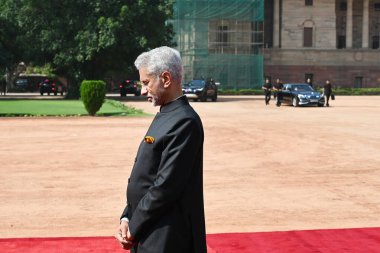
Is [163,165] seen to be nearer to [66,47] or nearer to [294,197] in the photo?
[294,197]

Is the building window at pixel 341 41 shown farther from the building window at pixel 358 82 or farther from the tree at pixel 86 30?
the tree at pixel 86 30

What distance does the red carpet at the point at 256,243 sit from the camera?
22.8 ft

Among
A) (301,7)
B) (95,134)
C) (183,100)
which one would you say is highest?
(301,7)

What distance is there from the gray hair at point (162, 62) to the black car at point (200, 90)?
45854mm

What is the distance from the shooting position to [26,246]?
7.07 metres

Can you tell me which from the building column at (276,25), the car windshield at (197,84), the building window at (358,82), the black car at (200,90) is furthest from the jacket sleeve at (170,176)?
the building window at (358,82)

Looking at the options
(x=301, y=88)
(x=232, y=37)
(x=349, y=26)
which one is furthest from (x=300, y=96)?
(x=349, y=26)

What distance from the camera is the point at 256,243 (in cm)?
731

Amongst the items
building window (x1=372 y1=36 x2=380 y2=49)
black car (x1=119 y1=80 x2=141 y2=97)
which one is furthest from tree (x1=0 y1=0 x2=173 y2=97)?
building window (x1=372 y1=36 x2=380 y2=49)

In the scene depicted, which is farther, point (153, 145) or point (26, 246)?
point (26, 246)

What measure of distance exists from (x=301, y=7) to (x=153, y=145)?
83.3 m

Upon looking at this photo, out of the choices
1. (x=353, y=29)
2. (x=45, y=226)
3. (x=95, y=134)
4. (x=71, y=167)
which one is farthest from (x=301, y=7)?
(x=45, y=226)

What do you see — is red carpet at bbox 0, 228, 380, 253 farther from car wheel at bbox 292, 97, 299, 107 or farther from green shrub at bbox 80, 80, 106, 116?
car wheel at bbox 292, 97, 299, 107

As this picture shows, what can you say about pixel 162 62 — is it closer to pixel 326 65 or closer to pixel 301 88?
pixel 301 88
